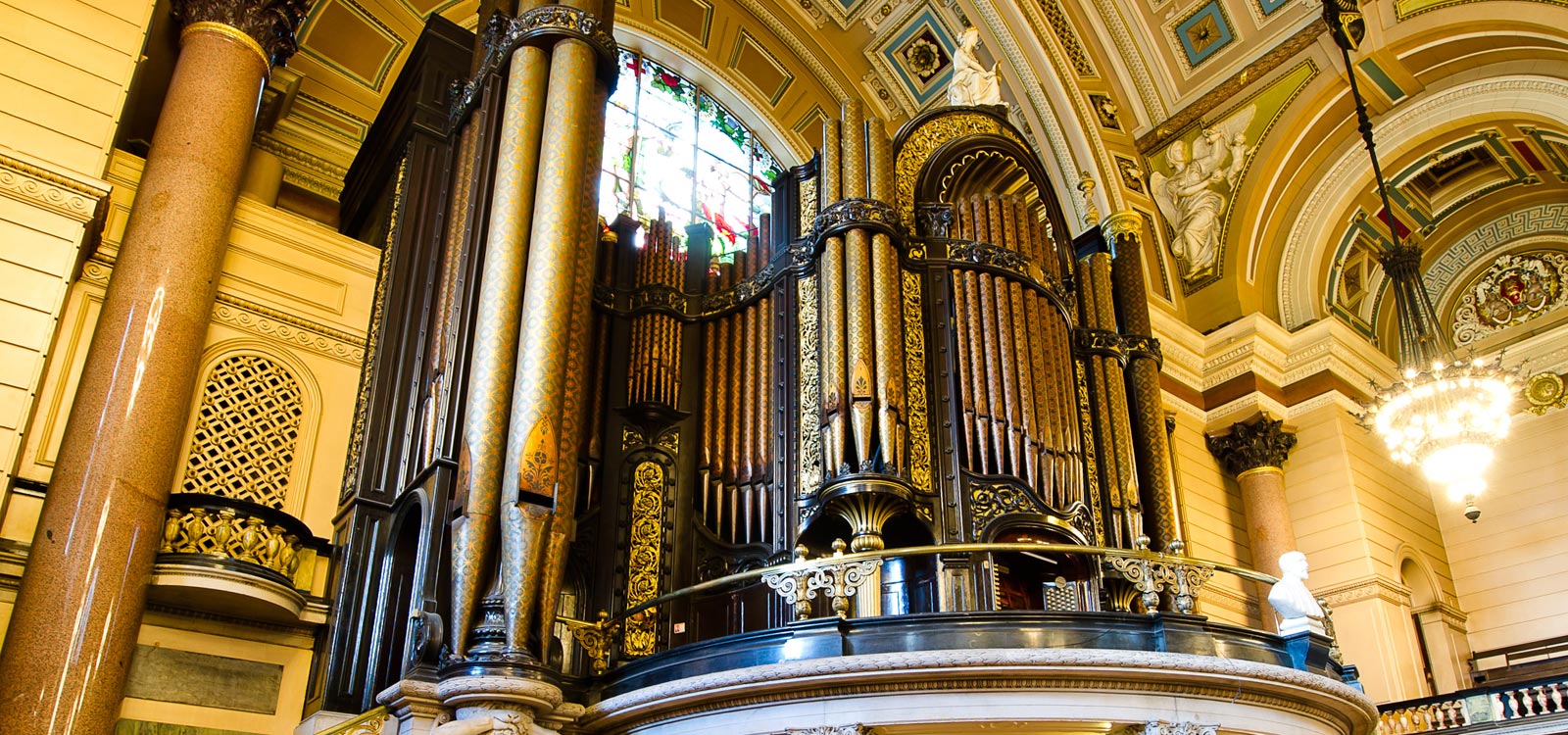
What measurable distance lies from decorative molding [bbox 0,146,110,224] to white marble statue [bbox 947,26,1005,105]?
6.93 m

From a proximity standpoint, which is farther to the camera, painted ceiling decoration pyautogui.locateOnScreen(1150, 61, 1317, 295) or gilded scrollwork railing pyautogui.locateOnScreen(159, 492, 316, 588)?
painted ceiling decoration pyautogui.locateOnScreen(1150, 61, 1317, 295)

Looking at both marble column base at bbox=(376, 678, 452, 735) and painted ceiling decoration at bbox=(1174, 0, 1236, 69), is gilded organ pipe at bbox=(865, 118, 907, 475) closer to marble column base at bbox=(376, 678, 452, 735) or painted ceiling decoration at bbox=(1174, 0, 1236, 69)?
marble column base at bbox=(376, 678, 452, 735)

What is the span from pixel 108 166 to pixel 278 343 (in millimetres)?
1465

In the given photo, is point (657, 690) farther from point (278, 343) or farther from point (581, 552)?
point (278, 343)

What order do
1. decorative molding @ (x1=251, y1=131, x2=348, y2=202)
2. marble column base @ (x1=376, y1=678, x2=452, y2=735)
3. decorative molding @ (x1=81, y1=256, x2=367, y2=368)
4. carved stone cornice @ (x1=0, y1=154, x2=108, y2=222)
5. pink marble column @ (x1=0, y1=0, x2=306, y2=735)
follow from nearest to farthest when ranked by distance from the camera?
pink marble column @ (x1=0, y1=0, x2=306, y2=735) → marble column base @ (x1=376, y1=678, x2=452, y2=735) → carved stone cornice @ (x1=0, y1=154, x2=108, y2=222) → decorative molding @ (x1=81, y1=256, x2=367, y2=368) → decorative molding @ (x1=251, y1=131, x2=348, y2=202)

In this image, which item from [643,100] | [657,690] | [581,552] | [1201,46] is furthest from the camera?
[1201,46]

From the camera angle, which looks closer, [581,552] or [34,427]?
[34,427]

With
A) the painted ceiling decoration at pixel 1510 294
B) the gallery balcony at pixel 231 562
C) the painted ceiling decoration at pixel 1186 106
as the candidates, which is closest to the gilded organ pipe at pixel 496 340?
the gallery balcony at pixel 231 562

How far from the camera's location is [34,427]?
21.0 ft

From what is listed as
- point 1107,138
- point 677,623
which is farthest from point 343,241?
point 1107,138

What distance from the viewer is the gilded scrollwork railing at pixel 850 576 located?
20.6 ft

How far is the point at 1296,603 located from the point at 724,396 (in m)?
3.98

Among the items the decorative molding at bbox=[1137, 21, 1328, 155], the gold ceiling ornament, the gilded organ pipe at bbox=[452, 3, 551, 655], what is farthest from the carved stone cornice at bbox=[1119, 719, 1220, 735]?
the gold ceiling ornament

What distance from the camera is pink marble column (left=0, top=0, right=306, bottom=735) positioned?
5.58m
